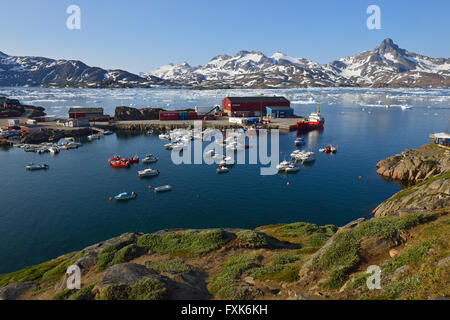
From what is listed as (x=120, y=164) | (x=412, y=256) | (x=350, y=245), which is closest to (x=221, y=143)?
(x=120, y=164)

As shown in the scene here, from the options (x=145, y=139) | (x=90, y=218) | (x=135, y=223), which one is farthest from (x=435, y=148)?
(x=145, y=139)

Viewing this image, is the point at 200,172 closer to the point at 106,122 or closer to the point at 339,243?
the point at 339,243

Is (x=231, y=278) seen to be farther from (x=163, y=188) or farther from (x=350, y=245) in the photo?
(x=163, y=188)

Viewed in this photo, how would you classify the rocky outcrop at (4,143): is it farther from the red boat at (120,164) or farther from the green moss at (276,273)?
the green moss at (276,273)

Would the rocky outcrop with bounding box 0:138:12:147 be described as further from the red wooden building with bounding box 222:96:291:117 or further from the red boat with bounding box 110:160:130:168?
the red wooden building with bounding box 222:96:291:117

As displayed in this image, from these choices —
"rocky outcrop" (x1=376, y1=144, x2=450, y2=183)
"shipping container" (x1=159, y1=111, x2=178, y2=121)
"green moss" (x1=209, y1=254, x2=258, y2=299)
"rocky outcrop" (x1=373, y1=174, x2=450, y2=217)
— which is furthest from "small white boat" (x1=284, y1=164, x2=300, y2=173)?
"shipping container" (x1=159, y1=111, x2=178, y2=121)
